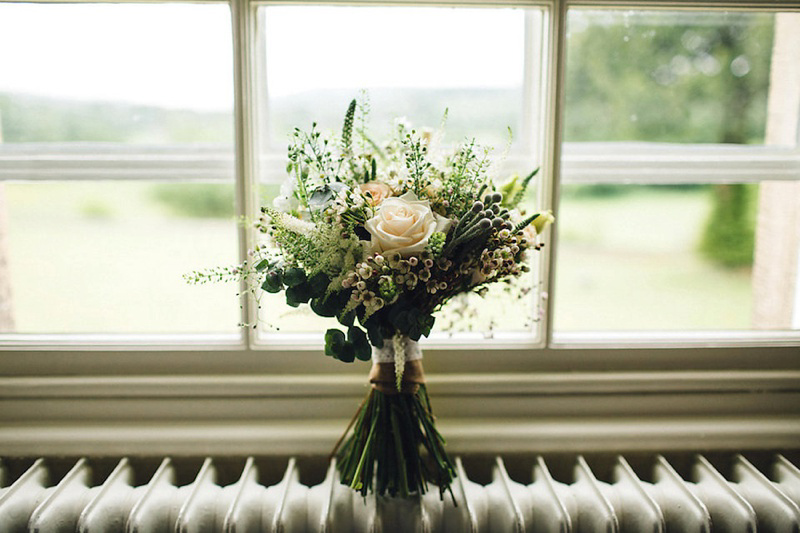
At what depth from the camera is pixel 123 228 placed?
4.99 ft

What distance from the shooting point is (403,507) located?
108 centimetres

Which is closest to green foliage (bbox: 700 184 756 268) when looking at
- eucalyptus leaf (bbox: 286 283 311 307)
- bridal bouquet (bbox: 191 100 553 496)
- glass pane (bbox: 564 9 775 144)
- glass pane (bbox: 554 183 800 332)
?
glass pane (bbox: 554 183 800 332)

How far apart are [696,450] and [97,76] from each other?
5.62 feet

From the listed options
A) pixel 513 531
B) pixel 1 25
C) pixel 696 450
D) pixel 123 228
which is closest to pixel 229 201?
pixel 123 228

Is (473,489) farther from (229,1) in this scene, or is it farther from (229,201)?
(229,1)

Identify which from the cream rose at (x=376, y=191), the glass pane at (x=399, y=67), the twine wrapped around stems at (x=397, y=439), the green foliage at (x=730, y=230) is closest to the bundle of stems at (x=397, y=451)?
the twine wrapped around stems at (x=397, y=439)

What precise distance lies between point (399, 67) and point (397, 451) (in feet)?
2.97

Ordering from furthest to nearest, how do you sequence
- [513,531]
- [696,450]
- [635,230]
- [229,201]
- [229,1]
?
[635,230] → [229,201] → [696,450] → [229,1] → [513,531]

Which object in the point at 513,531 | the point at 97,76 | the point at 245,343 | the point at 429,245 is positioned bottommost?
the point at 513,531

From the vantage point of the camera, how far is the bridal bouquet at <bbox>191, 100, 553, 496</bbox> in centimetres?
90

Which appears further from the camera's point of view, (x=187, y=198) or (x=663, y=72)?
(x=663, y=72)

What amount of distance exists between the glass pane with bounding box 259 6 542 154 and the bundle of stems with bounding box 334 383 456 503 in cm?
67

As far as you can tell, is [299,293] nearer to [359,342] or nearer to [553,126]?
[359,342]

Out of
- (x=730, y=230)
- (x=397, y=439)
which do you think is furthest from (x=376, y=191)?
(x=730, y=230)
